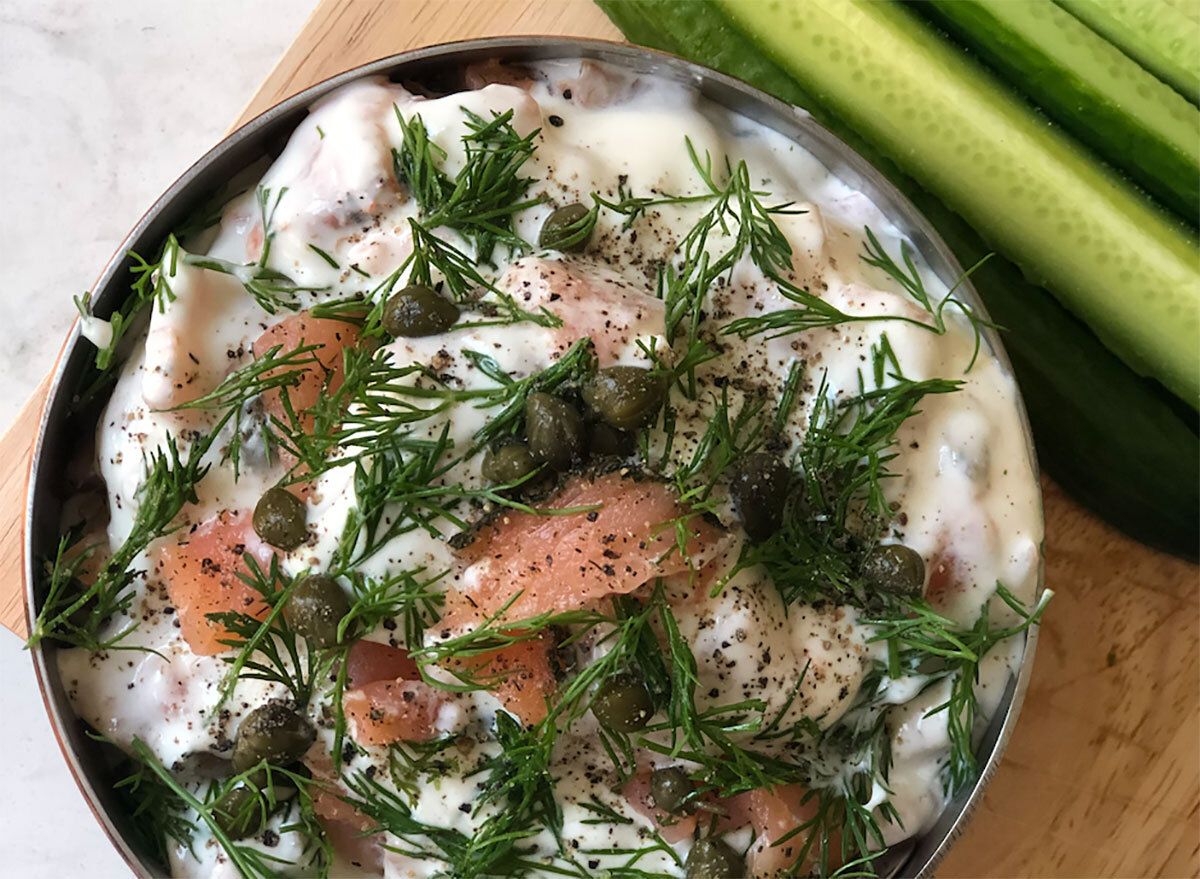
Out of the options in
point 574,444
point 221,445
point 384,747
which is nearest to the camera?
point 574,444

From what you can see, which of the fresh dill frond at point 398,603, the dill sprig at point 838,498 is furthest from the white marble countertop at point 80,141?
the dill sprig at point 838,498

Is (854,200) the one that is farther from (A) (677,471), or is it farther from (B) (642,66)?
(A) (677,471)

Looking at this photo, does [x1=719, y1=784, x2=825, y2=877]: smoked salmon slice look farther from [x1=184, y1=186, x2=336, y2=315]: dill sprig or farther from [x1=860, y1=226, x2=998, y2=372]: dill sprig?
[x1=184, y1=186, x2=336, y2=315]: dill sprig

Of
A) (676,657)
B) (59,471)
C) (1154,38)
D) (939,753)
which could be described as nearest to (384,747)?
(676,657)

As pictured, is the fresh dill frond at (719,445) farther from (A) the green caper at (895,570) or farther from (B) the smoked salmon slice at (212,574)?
(B) the smoked salmon slice at (212,574)

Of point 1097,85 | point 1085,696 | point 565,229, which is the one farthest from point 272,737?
point 1097,85

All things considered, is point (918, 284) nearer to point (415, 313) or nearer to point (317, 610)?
point (415, 313)
